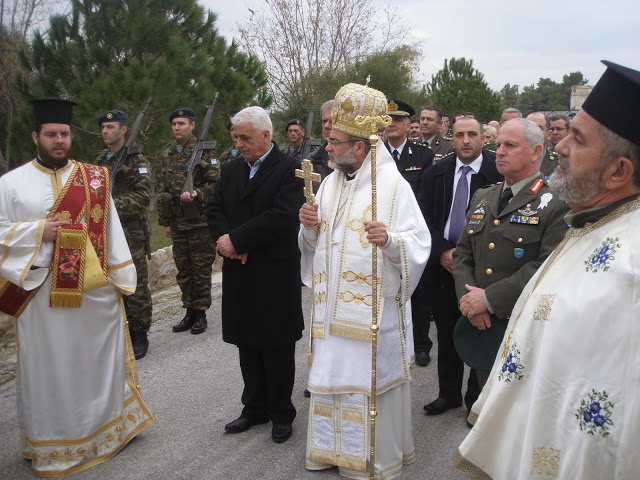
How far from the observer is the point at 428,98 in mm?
25016

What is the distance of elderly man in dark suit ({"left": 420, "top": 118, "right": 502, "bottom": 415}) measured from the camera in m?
4.55

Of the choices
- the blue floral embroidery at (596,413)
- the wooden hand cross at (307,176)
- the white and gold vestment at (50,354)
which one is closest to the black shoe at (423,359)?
the wooden hand cross at (307,176)

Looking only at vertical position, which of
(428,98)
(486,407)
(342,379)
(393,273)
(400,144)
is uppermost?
(428,98)

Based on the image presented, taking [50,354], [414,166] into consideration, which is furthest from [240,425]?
[414,166]

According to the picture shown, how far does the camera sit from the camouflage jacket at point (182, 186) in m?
6.71

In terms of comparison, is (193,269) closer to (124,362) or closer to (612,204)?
(124,362)

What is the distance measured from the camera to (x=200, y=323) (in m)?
6.71

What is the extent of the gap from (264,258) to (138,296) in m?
2.35

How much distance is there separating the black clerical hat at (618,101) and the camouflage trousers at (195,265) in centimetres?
528

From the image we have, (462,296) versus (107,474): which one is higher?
(462,296)

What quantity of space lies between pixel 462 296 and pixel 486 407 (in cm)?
156

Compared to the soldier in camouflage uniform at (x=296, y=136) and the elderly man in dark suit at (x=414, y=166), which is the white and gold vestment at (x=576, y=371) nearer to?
the elderly man in dark suit at (x=414, y=166)

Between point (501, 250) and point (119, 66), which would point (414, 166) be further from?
point (119, 66)

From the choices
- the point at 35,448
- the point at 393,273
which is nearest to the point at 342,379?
the point at 393,273
